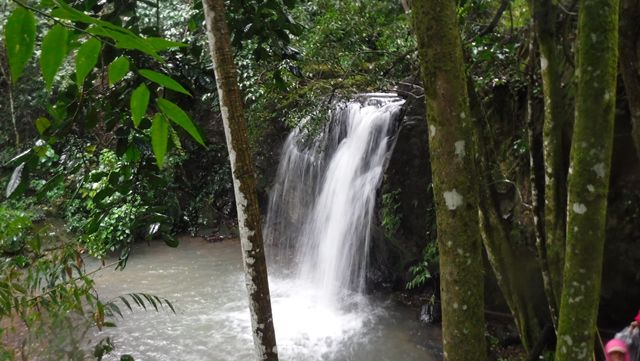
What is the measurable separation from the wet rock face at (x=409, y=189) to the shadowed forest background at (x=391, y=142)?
3cm

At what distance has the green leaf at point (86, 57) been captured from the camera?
61 centimetres

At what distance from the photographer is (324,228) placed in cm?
755

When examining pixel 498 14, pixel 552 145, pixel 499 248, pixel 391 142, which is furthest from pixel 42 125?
pixel 391 142

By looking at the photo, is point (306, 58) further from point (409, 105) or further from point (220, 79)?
point (220, 79)

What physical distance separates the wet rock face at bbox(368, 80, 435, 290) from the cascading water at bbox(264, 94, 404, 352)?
0.81 ft

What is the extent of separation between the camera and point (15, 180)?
1.29m

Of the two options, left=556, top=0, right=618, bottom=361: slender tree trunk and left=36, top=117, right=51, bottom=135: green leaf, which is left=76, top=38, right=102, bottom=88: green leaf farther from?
left=556, top=0, right=618, bottom=361: slender tree trunk

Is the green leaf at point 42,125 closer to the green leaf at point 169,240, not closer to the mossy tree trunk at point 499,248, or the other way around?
the green leaf at point 169,240

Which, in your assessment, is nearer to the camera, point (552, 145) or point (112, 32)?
point (112, 32)

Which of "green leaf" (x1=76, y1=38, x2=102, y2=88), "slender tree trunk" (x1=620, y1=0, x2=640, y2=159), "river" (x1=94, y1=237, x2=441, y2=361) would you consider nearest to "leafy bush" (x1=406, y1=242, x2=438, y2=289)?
"river" (x1=94, y1=237, x2=441, y2=361)

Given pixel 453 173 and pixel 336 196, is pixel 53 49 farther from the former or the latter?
pixel 336 196

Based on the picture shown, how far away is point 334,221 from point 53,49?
22.3 feet

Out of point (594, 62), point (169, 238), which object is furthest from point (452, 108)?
point (169, 238)

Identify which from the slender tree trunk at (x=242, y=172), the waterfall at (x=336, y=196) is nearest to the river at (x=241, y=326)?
the waterfall at (x=336, y=196)
